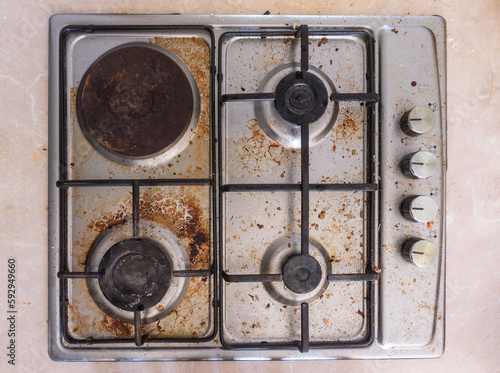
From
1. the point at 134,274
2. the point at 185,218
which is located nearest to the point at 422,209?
the point at 185,218

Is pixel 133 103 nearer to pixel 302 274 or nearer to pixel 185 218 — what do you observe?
pixel 185 218

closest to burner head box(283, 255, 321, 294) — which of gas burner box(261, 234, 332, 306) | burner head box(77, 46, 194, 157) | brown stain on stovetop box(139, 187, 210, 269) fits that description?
gas burner box(261, 234, 332, 306)

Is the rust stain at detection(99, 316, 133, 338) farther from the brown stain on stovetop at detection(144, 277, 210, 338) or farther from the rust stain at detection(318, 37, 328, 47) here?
the rust stain at detection(318, 37, 328, 47)

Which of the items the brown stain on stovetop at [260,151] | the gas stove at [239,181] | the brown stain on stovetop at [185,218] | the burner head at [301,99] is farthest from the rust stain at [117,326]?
the burner head at [301,99]

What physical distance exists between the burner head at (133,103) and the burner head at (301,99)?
0.25m

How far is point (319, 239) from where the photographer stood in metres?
0.78

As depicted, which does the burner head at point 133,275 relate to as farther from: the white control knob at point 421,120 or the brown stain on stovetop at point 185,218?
the white control knob at point 421,120

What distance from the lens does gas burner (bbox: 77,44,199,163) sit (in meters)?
0.75

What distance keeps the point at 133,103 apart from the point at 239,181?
319 millimetres

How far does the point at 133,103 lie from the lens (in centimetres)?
74

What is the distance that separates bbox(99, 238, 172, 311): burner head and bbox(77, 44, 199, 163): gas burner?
23 centimetres

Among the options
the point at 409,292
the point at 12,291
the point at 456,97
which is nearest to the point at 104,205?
the point at 12,291

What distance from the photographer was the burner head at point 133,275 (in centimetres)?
72

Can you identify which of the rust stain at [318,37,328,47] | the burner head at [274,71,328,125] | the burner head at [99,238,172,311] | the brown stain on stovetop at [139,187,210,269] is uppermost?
the rust stain at [318,37,328,47]
